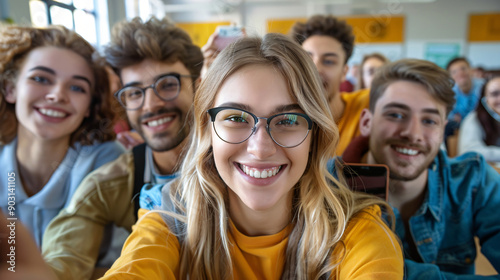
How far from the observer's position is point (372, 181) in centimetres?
109

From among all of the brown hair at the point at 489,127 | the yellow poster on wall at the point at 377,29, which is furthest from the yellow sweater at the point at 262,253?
the yellow poster on wall at the point at 377,29

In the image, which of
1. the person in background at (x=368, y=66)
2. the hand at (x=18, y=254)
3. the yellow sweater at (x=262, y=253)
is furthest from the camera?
the person in background at (x=368, y=66)

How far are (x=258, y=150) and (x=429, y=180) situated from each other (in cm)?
85

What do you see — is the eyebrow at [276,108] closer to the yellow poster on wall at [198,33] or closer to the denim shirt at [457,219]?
the denim shirt at [457,219]

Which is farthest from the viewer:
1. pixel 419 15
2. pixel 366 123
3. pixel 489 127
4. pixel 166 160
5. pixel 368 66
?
pixel 419 15

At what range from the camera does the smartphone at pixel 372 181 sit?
1.09 meters

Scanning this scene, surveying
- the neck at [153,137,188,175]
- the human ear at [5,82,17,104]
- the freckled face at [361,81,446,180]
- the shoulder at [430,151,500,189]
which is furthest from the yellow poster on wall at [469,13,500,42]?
the human ear at [5,82,17,104]

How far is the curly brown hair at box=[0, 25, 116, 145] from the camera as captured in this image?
142cm

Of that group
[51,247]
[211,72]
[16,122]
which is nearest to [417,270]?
[211,72]

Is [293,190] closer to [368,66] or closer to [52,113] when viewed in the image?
[52,113]

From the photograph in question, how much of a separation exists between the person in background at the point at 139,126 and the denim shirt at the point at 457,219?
95cm

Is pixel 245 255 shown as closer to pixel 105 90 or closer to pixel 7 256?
pixel 7 256

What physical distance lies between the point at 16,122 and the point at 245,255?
4.27ft

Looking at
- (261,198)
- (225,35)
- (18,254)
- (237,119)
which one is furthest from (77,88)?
(18,254)
